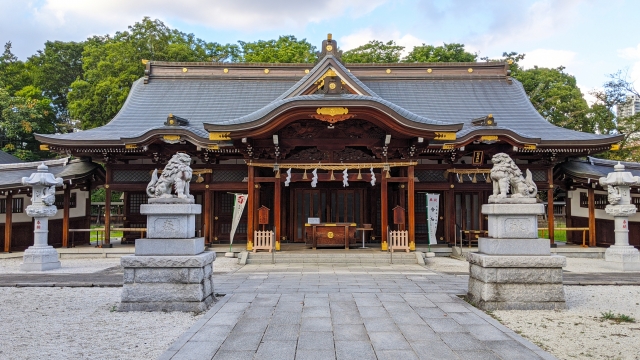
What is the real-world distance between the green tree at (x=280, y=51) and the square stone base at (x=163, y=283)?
90.8 ft

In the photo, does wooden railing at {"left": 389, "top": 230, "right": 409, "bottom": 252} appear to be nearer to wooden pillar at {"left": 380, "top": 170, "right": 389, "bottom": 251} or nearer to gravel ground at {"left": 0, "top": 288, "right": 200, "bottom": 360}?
wooden pillar at {"left": 380, "top": 170, "right": 389, "bottom": 251}

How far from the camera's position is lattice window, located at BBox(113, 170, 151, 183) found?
15.9 metres

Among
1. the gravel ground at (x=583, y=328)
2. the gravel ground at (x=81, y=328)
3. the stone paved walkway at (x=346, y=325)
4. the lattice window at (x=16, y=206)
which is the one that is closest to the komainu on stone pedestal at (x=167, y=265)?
the gravel ground at (x=81, y=328)

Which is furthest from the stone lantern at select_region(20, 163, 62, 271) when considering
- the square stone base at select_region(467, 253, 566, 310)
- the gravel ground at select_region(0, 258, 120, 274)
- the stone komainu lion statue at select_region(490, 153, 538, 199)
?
the stone komainu lion statue at select_region(490, 153, 538, 199)

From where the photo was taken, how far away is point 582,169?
1542cm

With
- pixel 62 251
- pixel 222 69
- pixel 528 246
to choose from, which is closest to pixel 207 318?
pixel 528 246

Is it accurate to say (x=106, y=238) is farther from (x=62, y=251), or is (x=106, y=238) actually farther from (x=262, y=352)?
(x=262, y=352)

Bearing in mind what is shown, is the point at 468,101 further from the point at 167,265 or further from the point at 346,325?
the point at 167,265

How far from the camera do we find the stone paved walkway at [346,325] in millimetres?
Answer: 4832

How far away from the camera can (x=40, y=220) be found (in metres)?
11.8

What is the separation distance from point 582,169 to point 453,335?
12916 millimetres

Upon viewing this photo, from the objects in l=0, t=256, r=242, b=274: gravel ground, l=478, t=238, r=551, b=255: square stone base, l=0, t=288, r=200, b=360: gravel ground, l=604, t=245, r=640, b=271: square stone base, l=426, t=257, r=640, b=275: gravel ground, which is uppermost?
l=478, t=238, r=551, b=255: square stone base

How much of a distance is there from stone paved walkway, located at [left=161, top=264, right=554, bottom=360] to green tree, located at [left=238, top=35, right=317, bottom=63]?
26.4m

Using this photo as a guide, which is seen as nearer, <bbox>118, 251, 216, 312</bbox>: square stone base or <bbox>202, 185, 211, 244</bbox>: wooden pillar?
<bbox>118, 251, 216, 312</bbox>: square stone base
